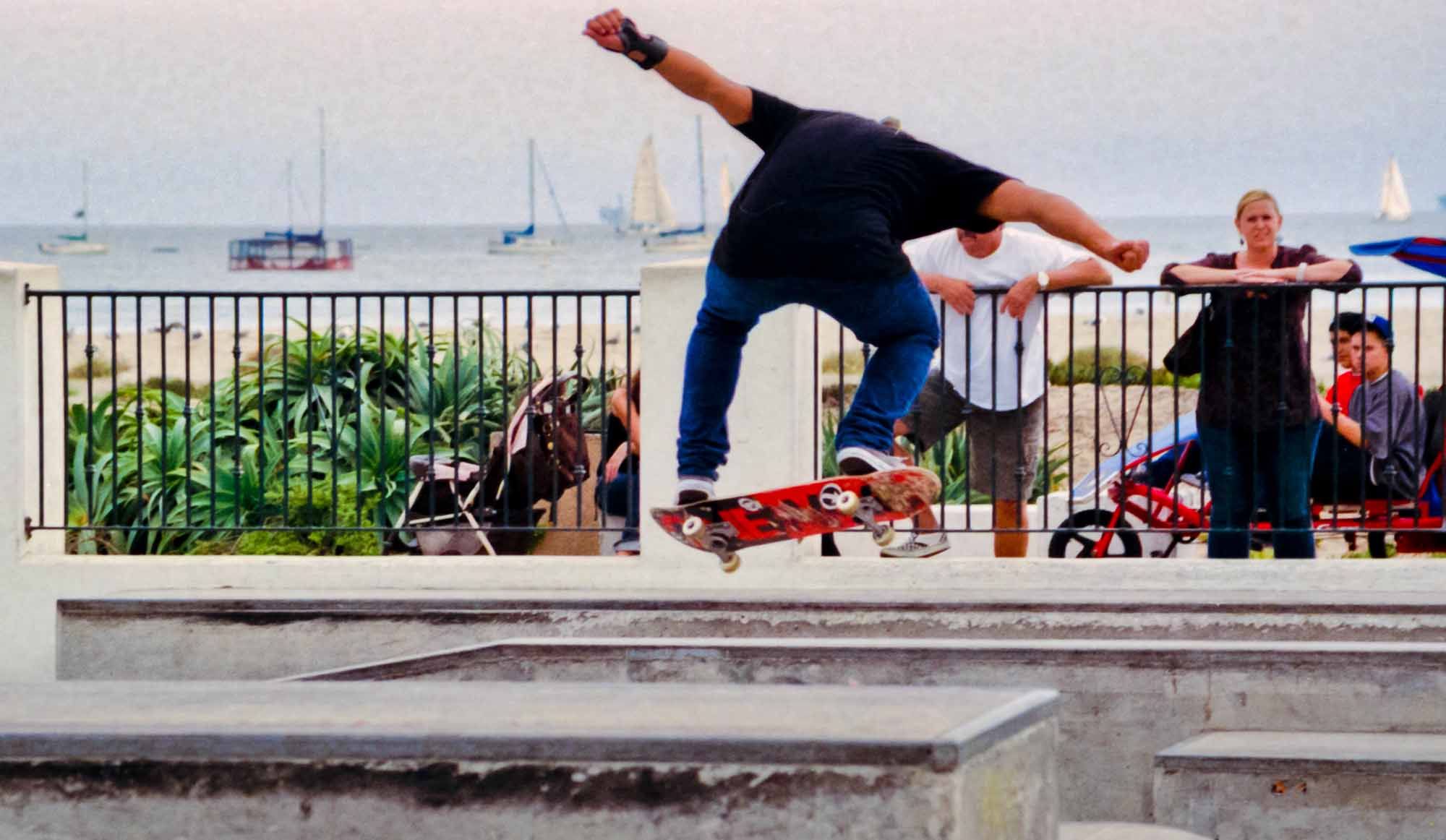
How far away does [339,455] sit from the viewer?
10391 mm

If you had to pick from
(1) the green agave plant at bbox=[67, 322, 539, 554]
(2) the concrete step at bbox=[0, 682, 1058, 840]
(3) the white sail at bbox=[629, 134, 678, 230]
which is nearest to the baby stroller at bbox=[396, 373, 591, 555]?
(1) the green agave plant at bbox=[67, 322, 539, 554]

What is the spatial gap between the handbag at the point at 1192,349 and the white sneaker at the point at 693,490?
7.15ft

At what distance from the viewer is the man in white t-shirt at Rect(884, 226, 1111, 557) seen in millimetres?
8281

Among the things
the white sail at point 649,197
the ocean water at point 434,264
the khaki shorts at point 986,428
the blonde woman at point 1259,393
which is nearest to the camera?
the blonde woman at point 1259,393

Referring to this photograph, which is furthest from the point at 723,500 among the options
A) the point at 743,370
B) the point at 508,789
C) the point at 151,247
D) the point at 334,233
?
the point at 334,233

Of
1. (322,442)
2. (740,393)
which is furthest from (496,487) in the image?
(740,393)

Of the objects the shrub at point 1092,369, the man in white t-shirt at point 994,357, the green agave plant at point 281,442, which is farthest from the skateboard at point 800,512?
the shrub at point 1092,369

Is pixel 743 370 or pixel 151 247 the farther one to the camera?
pixel 151 247

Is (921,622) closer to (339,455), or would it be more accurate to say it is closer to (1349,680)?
(1349,680)

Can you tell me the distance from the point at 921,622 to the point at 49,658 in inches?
153

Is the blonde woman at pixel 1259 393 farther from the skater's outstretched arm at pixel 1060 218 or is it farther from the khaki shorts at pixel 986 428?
the skater's outstretched arm at pixel 1060 218

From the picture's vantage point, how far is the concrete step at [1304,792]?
5.90 meters

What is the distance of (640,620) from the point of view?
24.8 ft

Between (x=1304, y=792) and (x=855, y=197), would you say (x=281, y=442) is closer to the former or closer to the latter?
(x=855, y=197)
